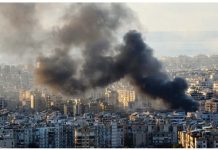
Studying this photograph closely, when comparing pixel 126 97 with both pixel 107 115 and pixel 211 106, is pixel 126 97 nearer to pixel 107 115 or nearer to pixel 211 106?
pixel 107 115

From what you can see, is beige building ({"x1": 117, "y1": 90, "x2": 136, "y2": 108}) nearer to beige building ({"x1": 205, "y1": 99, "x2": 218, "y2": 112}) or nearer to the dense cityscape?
the dense cityscape

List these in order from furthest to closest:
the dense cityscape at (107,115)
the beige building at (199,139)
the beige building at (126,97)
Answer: the beige building at (126,97), the dense cityscape at (107,115), the beige building at (199,139)

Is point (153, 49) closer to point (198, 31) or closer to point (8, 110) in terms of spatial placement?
point (198, 31)

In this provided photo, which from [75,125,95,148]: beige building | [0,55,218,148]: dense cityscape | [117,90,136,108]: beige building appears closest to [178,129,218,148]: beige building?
[0,55,218,148]: dense cityscape

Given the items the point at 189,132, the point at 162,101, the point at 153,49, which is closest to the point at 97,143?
the point at 189,132

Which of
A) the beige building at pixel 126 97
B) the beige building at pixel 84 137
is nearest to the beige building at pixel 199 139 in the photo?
the beige building at pixel 84 137

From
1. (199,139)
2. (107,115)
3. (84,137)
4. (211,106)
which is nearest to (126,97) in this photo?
(107,115)

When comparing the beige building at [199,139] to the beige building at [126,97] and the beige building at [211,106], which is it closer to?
the beige building at [211,106]

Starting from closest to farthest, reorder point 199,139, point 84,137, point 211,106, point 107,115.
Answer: point 199,139, point 84,137, point 107,115, point 211,106
